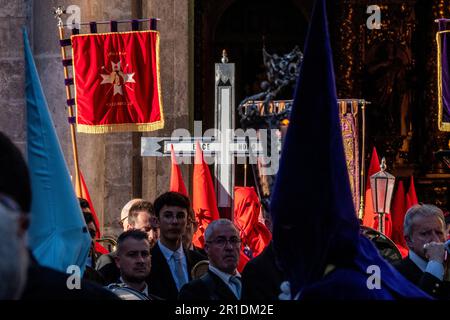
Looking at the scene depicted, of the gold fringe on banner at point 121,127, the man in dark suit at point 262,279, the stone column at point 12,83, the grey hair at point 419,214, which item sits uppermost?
the stone column at point 12,83

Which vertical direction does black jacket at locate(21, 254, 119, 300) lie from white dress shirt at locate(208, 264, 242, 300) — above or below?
above

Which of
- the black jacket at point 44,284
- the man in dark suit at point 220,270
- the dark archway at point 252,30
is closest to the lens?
the black jacket at point 44,284

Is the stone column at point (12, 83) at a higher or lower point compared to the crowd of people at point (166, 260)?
higher

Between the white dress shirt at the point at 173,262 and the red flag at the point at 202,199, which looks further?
the red flag at the point at 202,199

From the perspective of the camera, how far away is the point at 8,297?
2.90 metres

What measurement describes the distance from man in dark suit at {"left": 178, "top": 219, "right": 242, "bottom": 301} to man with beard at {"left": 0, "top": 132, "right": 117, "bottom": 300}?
11.8 feet

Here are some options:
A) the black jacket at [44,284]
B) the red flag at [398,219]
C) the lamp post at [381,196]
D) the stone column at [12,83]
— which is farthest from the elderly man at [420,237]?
the stone column at [12,83]

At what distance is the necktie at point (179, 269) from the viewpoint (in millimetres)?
8789

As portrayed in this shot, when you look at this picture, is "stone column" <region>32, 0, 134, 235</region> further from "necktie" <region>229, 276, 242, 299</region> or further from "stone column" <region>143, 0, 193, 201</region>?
"necktie" <region>229, 276, 242, 299</region>

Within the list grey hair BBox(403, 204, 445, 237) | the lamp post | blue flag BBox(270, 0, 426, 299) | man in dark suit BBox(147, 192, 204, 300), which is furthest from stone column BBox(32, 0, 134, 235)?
blue flag BBox(270, 0, 426, 299)

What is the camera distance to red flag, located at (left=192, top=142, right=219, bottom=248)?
39.7 ft

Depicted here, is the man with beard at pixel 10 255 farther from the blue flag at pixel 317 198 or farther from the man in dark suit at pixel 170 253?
the man in dark suit at pixel 170 253
